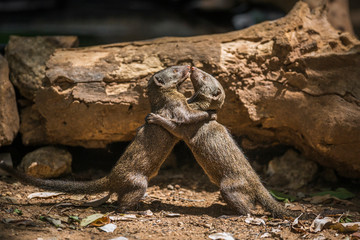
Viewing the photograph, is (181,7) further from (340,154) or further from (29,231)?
(29,231)

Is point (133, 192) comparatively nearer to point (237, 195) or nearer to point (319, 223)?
point (237, 195)

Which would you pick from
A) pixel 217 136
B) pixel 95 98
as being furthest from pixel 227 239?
pixel 95 98

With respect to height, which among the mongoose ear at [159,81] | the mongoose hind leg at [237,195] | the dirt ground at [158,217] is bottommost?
the dirt ground at [158,217]

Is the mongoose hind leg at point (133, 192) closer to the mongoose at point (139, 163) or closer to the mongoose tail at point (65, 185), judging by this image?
the mongoose at point (139, 163)

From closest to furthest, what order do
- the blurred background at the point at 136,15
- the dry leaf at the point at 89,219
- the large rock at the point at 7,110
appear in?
the dry leaf at the point at 89,219, the large rock at the point at 7,110, the blurred background at the point at 136,15

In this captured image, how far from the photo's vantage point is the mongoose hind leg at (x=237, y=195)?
4450 mm

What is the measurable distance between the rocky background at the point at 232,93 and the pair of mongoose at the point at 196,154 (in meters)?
1.00

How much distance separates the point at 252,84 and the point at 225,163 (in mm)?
1538

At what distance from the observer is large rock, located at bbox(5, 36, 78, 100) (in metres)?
5.90

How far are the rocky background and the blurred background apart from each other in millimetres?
6615

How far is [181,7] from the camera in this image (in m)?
14.1

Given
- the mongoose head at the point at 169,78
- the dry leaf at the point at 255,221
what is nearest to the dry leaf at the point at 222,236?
the dry leaf at the point at 255,221

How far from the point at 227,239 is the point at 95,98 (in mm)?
2828

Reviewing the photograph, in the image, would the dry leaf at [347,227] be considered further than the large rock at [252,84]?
A: No
